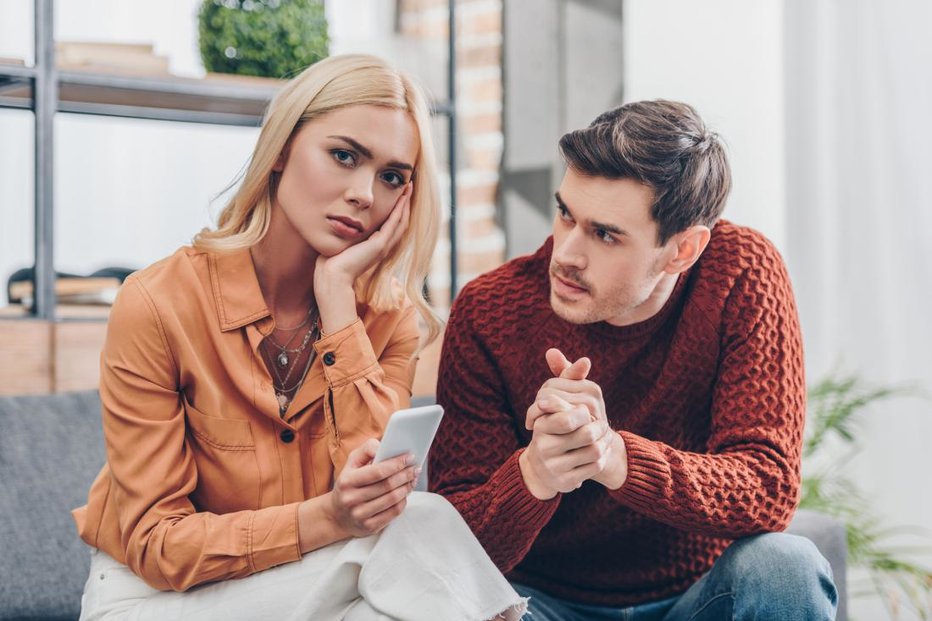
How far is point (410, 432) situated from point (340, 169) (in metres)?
0.43

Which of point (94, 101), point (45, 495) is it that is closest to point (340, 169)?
point (45, 495)

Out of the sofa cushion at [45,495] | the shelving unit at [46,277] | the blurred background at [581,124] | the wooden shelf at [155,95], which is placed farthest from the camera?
the blurred background at [581,124]

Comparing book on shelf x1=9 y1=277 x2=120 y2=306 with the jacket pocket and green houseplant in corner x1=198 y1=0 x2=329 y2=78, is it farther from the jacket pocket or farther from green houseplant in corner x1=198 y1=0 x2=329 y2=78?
the jacket pocket

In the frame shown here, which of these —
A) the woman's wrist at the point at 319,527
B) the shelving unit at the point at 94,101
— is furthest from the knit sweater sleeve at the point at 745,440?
the shelving unit at the point at 94,101

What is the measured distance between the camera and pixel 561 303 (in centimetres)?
158

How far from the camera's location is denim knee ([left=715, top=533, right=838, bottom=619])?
1.44 metres

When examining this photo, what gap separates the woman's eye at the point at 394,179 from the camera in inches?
63.6

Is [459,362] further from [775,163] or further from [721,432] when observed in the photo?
[775,163]

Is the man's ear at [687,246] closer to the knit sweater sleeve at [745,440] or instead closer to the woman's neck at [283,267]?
the knit sweater sleeve at [745,440]

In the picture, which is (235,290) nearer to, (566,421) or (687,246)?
(566,421)

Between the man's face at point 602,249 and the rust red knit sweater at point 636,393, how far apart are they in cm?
11

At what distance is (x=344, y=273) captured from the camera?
1573 millimetres

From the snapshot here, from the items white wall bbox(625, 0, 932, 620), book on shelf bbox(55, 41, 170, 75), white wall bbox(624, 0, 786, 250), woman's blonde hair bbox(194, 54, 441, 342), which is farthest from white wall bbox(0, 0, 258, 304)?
woman's blonde hair bbox(194, 54, 441, 342)

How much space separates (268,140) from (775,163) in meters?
1.83
